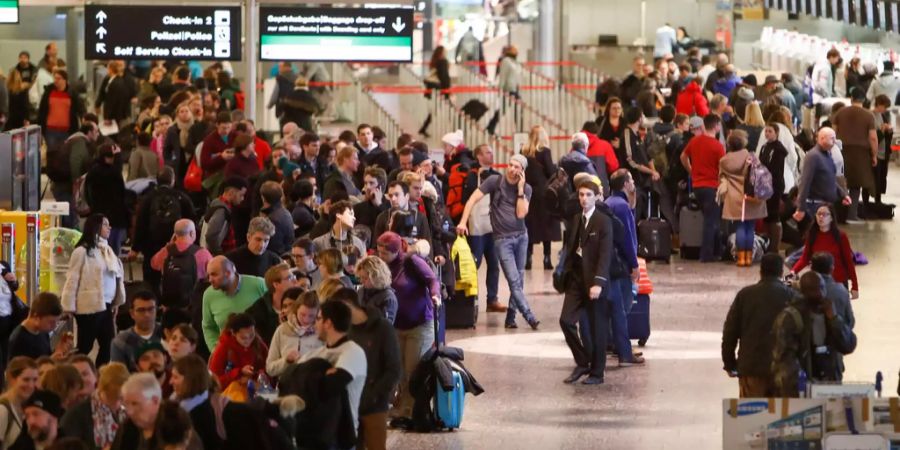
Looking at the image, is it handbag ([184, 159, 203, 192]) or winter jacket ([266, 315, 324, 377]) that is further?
handbag ([184, 159, 203, 192])

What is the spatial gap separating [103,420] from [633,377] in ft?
21.5

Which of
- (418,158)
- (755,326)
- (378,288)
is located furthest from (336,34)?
(755,326)

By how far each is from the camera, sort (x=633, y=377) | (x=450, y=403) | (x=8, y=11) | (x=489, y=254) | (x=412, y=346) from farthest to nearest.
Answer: (x=8, y=11) → (x=489, y=254) → (x=633, y=377) → (x=412, y=346) → (x=450, y=403)

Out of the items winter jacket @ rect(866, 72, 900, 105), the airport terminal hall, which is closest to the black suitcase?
the airport terminal hall

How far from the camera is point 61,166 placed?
21.6m

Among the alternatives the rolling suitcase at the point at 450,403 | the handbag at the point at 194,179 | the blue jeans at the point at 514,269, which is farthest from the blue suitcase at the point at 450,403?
the handbag at the point at 194,179

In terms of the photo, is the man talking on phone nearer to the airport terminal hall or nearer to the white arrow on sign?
the airport terminal hall

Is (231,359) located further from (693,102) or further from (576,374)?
(693,102)

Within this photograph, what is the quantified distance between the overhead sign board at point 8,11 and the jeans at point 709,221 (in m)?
7.55

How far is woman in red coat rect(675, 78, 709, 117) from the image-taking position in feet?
90.1

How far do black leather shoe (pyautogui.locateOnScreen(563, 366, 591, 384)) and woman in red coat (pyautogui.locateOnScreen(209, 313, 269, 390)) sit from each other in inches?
175

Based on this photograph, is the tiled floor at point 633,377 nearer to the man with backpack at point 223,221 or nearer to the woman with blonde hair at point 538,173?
the woman with blonde hair at point 538,173

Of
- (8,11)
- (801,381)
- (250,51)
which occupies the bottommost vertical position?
(801,381)

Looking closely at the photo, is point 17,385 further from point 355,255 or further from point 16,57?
point 16,57
